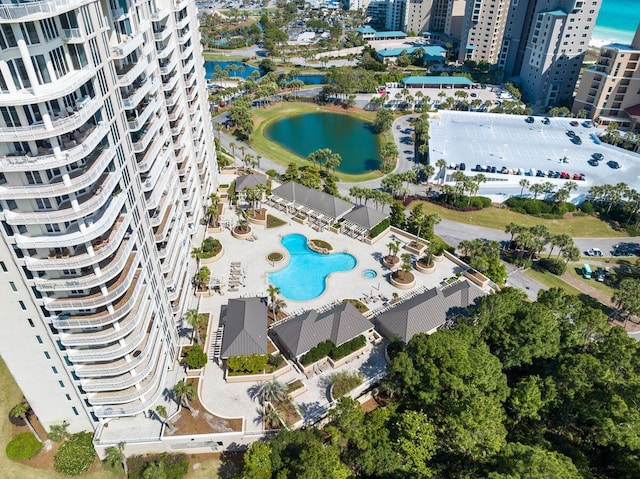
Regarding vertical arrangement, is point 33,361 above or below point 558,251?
above

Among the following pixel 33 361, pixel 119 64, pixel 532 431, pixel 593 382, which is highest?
pixel 119 64

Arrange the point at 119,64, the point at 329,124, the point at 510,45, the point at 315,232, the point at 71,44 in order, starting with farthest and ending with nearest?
the point at 510,45, the point at 329,124, the point at 315,232, the point at 119,64, the point at 71,44

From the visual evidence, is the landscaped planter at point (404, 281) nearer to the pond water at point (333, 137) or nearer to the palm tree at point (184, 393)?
the palm tree at point (184, 393)

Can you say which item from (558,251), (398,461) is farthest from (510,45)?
(398,461)

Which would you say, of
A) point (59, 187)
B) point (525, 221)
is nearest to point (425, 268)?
point (525, 221)

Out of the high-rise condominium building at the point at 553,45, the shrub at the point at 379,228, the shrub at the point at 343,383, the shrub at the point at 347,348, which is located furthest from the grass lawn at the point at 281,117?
the high-rise condominium building at the point at 553,45

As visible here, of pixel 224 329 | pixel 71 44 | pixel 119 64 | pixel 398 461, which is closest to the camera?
pixel 71 44

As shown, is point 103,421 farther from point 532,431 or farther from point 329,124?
point 329,124
